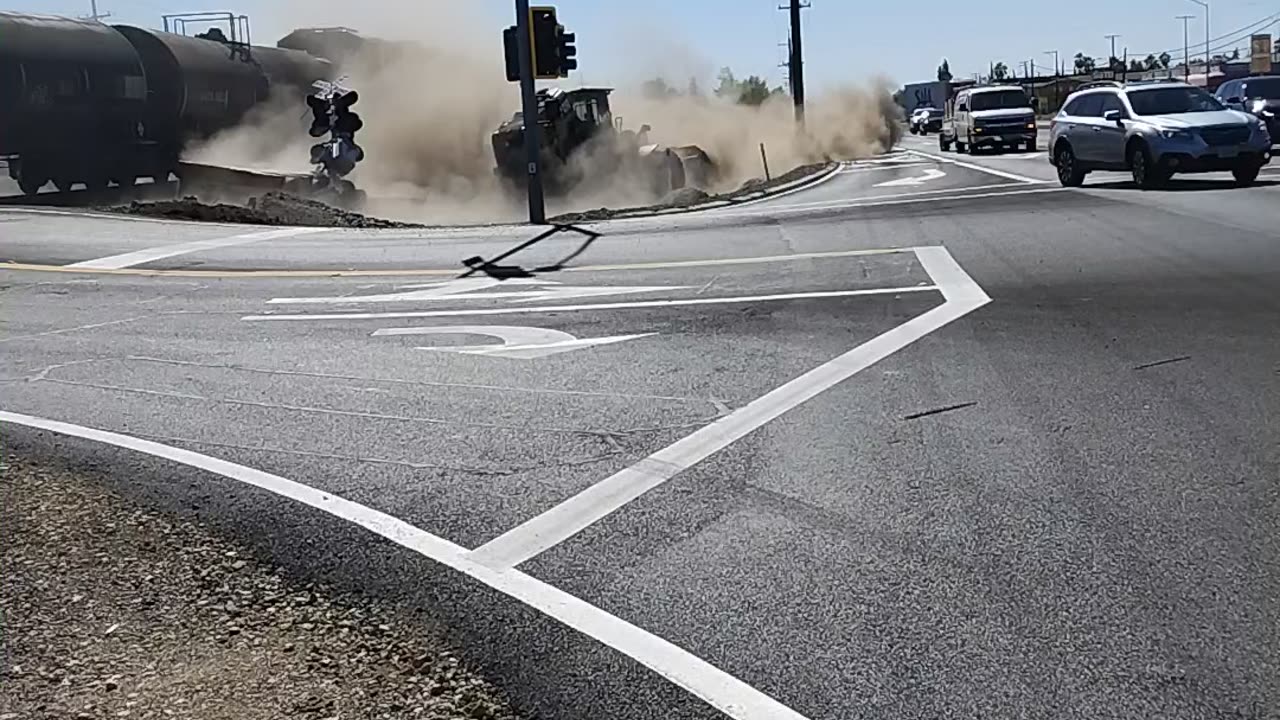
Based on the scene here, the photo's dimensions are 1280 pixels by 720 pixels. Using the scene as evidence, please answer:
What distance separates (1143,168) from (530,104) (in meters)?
10.5

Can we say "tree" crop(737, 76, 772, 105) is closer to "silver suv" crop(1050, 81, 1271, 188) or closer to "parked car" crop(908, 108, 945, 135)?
"parked car" crop(908, 108, 945, 135)

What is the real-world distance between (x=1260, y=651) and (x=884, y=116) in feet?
205

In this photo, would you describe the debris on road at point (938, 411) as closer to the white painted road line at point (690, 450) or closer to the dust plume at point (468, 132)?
the white painted road line at point (690, 450)

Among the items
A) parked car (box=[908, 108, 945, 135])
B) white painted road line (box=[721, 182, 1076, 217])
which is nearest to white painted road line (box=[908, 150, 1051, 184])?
white painted road line (box=[721, 182, 1076, 217])

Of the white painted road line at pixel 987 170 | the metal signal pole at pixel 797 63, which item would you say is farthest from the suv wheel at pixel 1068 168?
the metal signal pole at pixel 797 63

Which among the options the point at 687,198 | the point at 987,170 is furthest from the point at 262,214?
the point at 987,170

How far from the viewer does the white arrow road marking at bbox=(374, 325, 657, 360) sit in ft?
34.9

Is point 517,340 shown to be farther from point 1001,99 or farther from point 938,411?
point 1001,99

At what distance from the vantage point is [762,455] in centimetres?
731

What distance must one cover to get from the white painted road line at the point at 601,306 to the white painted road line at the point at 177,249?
4.90m

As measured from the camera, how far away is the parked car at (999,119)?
4494 centimetres

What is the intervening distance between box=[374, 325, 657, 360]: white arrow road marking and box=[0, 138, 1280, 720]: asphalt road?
0.05 meters

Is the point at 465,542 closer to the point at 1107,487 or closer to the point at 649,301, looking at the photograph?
the point at 1107,487

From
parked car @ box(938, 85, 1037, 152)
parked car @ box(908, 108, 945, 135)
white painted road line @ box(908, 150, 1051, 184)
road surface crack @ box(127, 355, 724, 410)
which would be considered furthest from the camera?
parked car @ box(908, 108, 945, 135)
